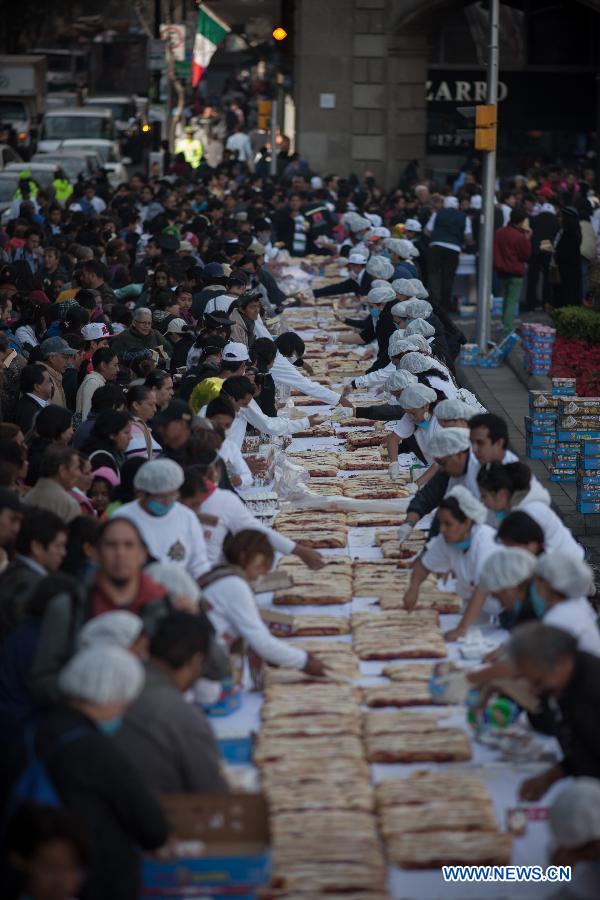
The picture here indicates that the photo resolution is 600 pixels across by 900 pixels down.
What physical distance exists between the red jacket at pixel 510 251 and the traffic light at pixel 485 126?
1498 mm

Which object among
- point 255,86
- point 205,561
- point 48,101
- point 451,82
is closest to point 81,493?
point 205,561

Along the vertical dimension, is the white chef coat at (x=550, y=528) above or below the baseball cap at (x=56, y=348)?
below

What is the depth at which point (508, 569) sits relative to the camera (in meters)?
8.45

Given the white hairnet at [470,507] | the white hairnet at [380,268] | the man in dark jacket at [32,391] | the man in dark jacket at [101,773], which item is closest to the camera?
the man in dark jacket at [101,773]

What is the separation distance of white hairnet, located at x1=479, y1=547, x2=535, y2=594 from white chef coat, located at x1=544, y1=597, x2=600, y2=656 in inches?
17.4

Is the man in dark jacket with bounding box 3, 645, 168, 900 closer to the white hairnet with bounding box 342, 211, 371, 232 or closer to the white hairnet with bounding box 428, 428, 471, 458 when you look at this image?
the white hairnet with bounding box 428, 428, 471, 458

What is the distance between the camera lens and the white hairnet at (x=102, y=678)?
20.4 feet

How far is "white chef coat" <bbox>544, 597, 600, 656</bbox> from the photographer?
7.88 meters

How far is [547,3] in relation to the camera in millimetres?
44094

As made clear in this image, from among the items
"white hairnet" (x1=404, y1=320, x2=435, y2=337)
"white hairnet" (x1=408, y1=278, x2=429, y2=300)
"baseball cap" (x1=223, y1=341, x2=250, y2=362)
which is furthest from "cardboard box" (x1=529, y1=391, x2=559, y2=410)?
"baseball cap" (x1=223, y1=341, x2=250, y2=362)

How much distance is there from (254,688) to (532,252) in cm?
1951

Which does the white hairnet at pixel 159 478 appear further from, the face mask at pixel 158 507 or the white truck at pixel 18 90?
the white truck at pixel 18 90

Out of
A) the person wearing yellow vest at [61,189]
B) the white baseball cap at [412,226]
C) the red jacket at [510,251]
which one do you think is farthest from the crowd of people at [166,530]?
the person wearing yellow vest at [61,189]

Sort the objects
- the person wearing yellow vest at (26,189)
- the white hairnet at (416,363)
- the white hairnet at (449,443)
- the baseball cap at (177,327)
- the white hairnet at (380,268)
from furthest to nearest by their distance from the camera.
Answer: the person wearing yellow vest at (26,189)
the white hairnet at (380,268)
the baseball cap at (177,327)
the white hairnet at (416,363)
the white hairnet at (449,443)
